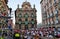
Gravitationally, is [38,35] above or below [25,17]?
below

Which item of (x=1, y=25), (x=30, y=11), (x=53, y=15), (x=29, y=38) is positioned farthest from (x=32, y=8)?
(x=29, y=38)

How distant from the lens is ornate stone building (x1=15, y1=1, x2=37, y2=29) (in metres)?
66.2

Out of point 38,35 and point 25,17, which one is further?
point 25,17

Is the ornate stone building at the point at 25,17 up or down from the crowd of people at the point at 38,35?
up

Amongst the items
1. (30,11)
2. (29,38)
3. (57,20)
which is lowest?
(29,38)

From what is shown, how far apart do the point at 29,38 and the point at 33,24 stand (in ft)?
153

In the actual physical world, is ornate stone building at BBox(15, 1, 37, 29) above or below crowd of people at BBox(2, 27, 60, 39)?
above

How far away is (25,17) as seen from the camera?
67562mm

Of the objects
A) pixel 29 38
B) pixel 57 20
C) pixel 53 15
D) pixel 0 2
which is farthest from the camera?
pixel 0 2

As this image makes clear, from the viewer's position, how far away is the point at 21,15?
67.2m

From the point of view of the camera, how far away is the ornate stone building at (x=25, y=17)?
66.2 meters

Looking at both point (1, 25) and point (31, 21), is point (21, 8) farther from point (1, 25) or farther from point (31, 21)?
point (1, 25)

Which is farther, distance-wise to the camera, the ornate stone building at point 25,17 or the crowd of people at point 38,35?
the ornate stone building at point 25,17

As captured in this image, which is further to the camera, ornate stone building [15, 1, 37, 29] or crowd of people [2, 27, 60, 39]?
ornate stone building [15, 1, 37, 29]
